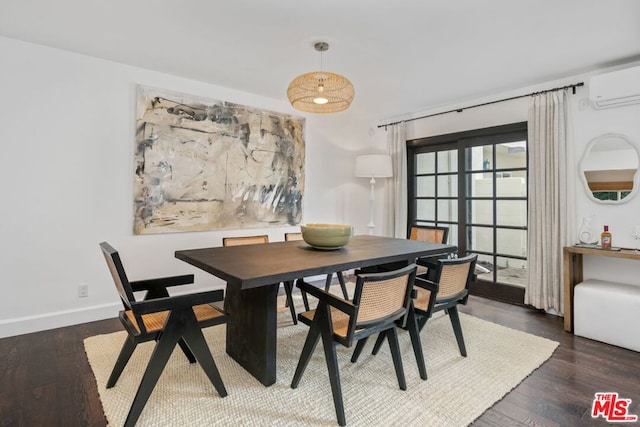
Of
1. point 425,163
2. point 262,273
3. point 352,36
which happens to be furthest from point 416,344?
point 425,163

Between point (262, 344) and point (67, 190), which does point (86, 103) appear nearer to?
point (67, 190)

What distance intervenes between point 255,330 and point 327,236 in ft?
2.66

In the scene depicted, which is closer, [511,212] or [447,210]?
[511,212]

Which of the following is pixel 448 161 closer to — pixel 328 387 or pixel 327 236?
pixel 327 236

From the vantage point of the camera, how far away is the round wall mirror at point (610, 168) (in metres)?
2.99

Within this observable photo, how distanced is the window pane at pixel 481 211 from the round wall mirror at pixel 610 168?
3.22 feet

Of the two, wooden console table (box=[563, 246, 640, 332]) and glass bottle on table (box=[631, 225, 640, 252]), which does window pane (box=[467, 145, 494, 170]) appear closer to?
wooden console table (box=[563, 246, 640, 332])

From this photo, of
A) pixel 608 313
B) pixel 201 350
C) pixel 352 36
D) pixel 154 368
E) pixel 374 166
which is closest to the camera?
pixel 154 368

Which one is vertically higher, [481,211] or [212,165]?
[212,165]

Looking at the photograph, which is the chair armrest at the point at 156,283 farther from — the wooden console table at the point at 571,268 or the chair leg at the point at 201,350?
the wooden console table at the point at 571,268

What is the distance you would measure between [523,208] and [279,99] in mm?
3232

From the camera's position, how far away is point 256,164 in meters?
4.04

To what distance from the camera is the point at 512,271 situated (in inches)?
150

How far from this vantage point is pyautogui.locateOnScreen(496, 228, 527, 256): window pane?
12.2 feet
